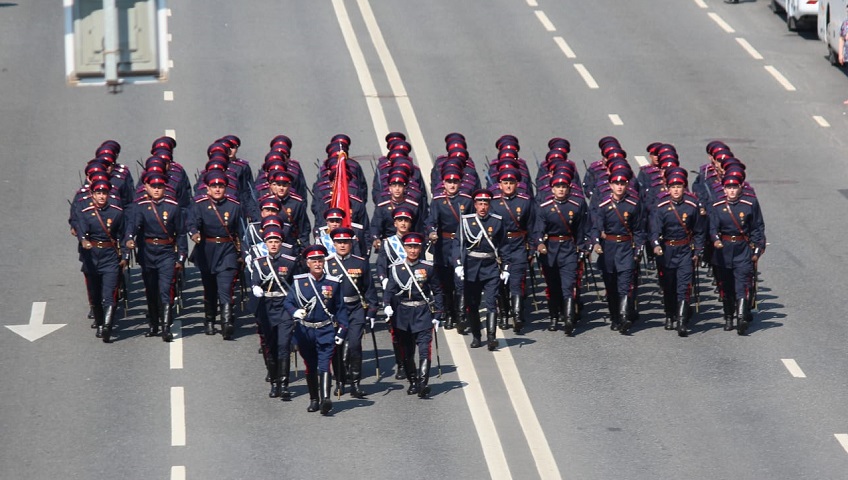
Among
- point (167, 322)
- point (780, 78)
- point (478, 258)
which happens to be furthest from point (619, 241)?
point (780, 78)

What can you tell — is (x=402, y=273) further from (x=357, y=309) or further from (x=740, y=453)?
(x=740, y=453)

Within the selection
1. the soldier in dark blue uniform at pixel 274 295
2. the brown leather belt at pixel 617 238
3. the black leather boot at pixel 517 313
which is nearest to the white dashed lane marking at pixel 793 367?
the brown leather belt at pixel 617 238

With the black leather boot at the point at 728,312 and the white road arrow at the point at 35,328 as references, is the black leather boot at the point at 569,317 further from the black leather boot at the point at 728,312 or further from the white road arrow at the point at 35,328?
the white road arrow at the point at 35,328

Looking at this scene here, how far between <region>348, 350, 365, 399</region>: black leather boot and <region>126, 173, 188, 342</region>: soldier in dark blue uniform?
3.10m

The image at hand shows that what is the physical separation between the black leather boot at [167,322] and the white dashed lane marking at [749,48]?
60.3 ft

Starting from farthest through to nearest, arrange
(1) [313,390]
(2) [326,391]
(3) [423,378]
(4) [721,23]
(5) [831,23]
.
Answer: (4) [721,23] → (5) [831,23] → (3) [423,378] → (1) [313,390] → (2) [326,391]

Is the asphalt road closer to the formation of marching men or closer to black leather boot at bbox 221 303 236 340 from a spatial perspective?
black leather boot at bbox 221 303 236 340

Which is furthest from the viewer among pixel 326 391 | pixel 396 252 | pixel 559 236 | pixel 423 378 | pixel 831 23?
pixel 831 23

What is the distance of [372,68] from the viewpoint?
119 feet

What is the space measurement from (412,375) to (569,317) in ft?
9.79

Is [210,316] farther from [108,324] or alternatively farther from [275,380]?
[275,380]

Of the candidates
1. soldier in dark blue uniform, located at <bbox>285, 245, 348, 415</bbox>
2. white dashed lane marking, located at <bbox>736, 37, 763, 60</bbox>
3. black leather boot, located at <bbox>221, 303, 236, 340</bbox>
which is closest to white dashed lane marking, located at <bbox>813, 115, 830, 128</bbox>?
white dashed lane marking, located at <bbox>736, 37, 763, 60</bbox>

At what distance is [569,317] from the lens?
896 inches

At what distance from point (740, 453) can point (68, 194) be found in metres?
13.7
